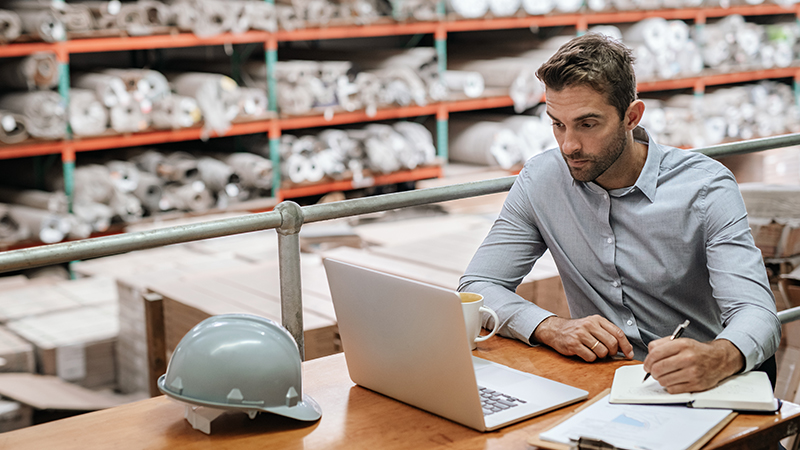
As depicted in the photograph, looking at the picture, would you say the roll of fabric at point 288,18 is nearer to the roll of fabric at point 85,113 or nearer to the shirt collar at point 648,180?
the roll of fabric at point 85,113

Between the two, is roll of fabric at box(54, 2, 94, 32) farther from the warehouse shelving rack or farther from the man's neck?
the man's neck

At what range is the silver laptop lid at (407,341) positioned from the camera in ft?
4.09

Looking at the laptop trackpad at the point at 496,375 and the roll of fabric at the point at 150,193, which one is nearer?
the laptop trackpad at the point at 496,375

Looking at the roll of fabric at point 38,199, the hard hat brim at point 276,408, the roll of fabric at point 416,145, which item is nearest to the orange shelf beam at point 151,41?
the roll of fabric at point 38,199

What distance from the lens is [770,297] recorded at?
1557mm

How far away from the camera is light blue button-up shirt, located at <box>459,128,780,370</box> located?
165 centimetres

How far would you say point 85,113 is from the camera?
172 inches

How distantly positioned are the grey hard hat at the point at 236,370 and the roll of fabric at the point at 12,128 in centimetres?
320

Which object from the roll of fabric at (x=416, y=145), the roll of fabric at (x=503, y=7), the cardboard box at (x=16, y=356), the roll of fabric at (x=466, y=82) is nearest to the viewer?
the cardboard box at (x=16, y=356)

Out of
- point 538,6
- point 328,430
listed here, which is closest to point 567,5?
point 538,6

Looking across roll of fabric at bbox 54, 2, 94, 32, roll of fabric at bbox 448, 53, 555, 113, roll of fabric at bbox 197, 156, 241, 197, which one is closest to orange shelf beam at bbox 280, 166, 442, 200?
roll of fabric at bbox 197, 156, 241, 197

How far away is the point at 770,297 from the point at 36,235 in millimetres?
3677

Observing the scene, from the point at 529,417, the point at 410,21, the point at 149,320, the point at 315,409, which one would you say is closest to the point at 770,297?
the point at 529,417

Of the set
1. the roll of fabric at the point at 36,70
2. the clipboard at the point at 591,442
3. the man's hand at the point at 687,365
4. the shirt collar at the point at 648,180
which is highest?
the roll of fabric at the point at 36,70
